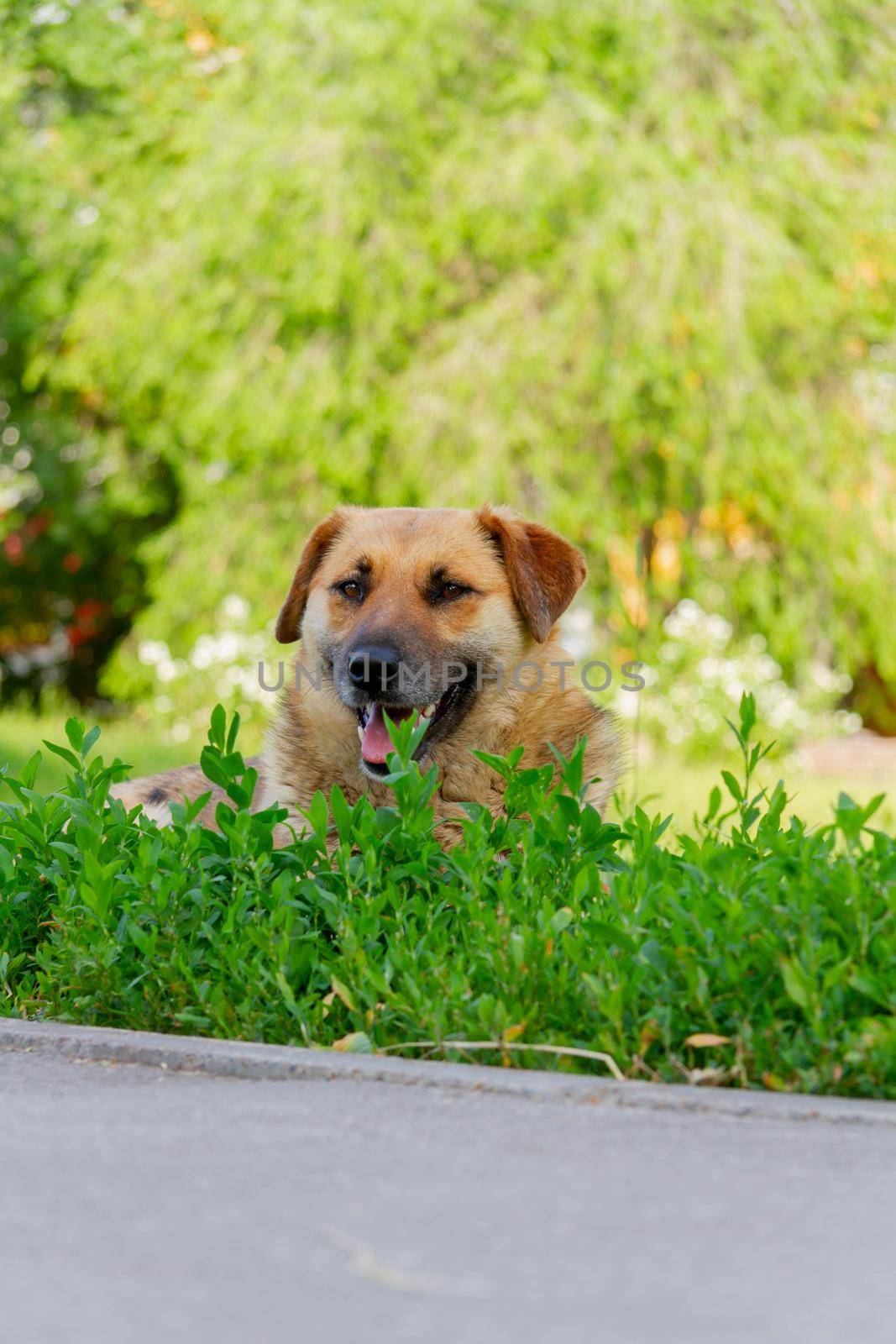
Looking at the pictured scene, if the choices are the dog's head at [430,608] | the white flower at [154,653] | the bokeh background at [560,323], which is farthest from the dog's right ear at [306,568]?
the white flower at [154,653]

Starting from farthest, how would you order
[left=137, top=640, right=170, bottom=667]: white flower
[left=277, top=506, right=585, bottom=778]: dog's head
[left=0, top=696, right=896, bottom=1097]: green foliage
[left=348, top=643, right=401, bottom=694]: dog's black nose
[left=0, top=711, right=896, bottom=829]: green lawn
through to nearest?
[left=137, top=640, right=170, bottom=667]: white flower → [left=0, top=711, right=896, bottom=829]: green lawn → [left=277, top=506, right=585, bottom=778]: dog's head → [left=348, top=643, right=401, bottom=694]: dog's black nose → [left=0, top=696, right=896, bottom=1097]: green foliage

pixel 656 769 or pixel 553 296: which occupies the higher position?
pixel 553 296

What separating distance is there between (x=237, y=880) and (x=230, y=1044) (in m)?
0.64

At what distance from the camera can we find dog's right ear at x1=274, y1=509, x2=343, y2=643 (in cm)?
623

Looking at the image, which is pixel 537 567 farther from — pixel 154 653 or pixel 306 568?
pixel 154 653

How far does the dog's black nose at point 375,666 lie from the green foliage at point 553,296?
11231 mm

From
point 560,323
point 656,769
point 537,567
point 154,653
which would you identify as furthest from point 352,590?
point 154,653

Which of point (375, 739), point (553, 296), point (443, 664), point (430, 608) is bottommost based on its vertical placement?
point (375, 739)

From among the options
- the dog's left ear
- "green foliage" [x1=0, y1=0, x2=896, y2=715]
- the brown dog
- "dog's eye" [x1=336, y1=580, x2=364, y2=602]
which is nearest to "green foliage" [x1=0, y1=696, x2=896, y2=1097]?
the brown dog

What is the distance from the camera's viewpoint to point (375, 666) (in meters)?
5.59

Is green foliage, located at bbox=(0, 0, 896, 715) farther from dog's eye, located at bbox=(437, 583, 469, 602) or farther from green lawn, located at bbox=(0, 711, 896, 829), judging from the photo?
dog's eye, located at bbox=(437, 583, 469, 602)

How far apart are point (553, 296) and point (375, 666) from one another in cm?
1259

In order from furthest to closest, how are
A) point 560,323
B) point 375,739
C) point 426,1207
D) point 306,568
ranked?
1. point 560,323
2. point 306,568
3. point 375,739
4. point 426,1207

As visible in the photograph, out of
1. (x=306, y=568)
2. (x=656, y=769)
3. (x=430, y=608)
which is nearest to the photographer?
(x=430, y=608)
